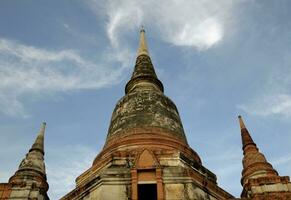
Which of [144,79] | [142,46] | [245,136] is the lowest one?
[245,136]

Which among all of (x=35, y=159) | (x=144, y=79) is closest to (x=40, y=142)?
A: (x=35, y=159)

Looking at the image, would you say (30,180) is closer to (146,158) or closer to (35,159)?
(35,159)

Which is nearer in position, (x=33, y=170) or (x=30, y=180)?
(x=30, y=180)

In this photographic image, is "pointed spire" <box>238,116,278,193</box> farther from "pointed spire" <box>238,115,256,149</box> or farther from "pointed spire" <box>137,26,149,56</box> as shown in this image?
"pointed spire" <box>137,26,149,56</box>

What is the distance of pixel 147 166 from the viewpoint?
1180 centimetres

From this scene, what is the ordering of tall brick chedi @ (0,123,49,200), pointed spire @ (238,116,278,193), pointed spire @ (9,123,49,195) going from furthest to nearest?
pointed spire @ (238,116,278,193), pointed spire @ (9,123,49,195), tall brick chedi @ (0,123,49,200)

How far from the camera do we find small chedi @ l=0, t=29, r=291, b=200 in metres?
11.6

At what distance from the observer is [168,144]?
14.0 m

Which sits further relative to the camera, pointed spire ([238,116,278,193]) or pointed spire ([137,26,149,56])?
pointed spire ([137,26,149,56])

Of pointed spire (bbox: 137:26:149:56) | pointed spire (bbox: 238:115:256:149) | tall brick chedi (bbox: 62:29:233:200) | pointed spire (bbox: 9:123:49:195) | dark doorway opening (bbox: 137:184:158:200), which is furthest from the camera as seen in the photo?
pointed spire (bbox: 137:26:149:56)

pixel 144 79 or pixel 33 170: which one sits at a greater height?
pixel 144 79

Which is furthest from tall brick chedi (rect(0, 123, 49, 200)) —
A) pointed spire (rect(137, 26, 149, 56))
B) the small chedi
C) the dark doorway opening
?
pointed spire (rect(137, 26, 149, 56))

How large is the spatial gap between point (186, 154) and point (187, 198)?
273cm

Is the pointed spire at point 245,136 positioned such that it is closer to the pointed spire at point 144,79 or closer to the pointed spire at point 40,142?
the pointed spire at point 144,79
